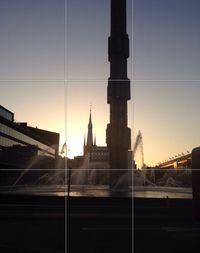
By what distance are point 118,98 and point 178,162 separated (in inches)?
51.0

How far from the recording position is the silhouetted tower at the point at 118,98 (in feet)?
20.4

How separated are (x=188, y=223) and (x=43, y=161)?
2578 millimetres

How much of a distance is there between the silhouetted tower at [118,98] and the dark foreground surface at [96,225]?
60cm

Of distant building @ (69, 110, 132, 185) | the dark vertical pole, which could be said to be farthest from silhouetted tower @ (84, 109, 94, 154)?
the dark vertical pole

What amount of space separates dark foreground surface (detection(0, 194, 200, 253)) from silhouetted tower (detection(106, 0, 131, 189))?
60 centimetres

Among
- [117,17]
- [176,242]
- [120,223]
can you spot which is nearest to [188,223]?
[120,223]

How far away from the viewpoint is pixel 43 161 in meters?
6.34

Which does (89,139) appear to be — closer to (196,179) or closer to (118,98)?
(118,98)

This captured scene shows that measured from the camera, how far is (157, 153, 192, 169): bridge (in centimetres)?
504

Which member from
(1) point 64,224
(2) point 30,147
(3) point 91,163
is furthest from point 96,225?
(2) point 30,147

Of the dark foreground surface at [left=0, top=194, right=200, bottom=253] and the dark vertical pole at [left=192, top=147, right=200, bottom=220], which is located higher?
the dark vertical pole at [left=192, top=147, right=200, bottom=220]

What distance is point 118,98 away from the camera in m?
5.83

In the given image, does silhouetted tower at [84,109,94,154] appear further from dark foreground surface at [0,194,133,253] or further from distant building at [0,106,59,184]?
dark foreground surface at [0,194,133,253]

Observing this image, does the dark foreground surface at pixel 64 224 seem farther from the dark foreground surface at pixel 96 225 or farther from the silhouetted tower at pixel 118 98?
the silhouetted tower at pixel 118 98
